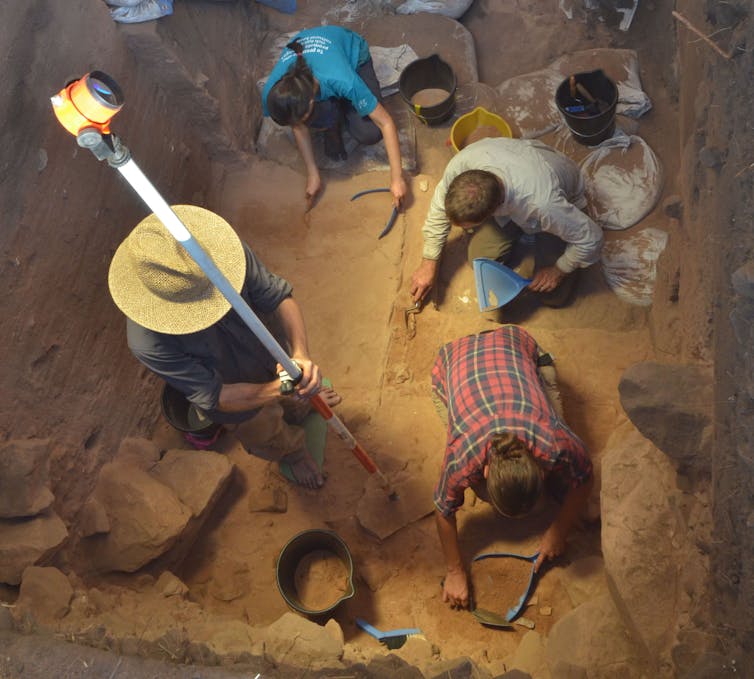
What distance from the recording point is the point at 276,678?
2.16 meters

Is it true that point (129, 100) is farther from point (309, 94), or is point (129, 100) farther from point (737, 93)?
point (737, 93)

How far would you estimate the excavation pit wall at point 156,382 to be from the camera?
2.38m

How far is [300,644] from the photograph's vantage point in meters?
2.54

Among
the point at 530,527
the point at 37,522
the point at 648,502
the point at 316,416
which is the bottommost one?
the point at 530,527

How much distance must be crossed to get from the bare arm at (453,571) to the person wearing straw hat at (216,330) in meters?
0.84

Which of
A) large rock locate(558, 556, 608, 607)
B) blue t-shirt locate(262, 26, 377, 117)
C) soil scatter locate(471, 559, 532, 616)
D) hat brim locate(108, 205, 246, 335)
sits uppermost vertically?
hat brim locate(108, 205, 246, 335)

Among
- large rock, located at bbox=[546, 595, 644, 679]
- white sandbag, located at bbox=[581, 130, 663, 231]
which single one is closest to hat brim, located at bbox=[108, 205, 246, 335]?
large rock, located at bbox=[546, 595, 644, 679]

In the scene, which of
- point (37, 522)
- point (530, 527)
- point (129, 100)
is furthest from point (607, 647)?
point (129, 100)

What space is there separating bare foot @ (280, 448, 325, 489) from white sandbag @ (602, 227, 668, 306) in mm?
2163

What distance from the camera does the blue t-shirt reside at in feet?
13.9

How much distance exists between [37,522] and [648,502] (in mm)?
2718

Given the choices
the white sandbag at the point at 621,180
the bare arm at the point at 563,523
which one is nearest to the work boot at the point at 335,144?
the white sandbag at the point at 621,180

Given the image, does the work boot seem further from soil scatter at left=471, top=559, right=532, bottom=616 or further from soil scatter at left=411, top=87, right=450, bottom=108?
soil scatter at left=471, top=559, right=532, bottom=616

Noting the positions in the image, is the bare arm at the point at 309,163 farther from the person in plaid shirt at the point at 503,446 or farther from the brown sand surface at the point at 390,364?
the person in plaid shirt at the point at 503,446
